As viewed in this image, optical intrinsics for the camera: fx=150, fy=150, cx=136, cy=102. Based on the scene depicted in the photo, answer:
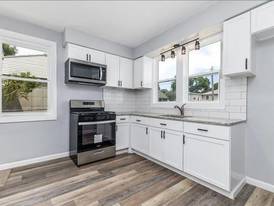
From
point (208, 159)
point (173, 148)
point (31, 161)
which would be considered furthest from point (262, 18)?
point (31, 161)

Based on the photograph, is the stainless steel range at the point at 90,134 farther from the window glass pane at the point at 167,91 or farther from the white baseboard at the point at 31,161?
the window glass pane at the point at 167,91

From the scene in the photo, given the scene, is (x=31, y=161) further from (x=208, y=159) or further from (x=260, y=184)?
(x=260, y=184)

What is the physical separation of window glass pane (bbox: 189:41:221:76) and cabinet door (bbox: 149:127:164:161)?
1321 mm

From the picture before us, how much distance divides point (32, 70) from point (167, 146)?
289cm

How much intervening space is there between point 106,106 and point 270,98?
9.88ft

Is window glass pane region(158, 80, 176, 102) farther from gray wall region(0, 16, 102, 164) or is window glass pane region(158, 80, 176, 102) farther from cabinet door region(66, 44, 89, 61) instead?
cabinet door region(66, 44, 89, 61)

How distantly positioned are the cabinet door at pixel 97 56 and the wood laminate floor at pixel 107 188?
211 centimetres

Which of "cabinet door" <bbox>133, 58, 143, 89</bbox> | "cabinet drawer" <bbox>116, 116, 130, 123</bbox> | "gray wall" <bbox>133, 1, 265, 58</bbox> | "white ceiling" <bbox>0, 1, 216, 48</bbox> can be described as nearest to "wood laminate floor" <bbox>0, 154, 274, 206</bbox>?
"cabinet drawer" <bbox>116, 116, 130, 123</bbox>

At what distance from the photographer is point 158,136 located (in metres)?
2.68

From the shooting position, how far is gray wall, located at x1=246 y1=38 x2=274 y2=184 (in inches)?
75.3

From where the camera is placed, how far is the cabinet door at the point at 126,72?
12.0 ft

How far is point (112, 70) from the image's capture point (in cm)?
347

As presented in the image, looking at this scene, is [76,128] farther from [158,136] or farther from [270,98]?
[270,98]

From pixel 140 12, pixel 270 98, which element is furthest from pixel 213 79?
pixel 140 12
